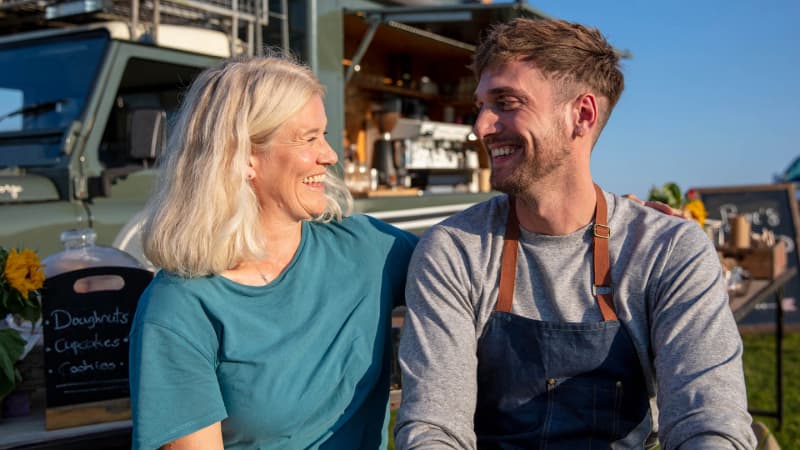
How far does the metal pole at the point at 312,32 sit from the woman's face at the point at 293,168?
2.59m

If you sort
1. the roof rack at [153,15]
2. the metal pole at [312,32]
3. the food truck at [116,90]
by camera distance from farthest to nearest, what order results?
1. the metal pole at [312,32]
2. the roof rack at [153,15]
3. the food truck at [116,90]

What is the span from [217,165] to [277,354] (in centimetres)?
45

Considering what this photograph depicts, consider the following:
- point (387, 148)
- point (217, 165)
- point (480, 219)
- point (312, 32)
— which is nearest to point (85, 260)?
point (217, 165)

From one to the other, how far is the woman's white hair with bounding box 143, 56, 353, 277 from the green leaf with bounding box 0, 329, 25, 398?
0.35 m

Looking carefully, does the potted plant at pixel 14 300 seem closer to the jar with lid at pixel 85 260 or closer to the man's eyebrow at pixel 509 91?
the jar with lid at pixel 85 260

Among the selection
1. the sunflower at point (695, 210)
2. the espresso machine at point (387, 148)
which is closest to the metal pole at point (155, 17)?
the sunflower at point (695, 210)

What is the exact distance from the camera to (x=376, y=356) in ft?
6.35

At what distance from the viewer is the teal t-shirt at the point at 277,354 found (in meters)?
1.59

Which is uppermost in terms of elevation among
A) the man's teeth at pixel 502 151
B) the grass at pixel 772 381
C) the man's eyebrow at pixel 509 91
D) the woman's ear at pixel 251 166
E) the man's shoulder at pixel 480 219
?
the man's eyebrow at pixel 509 91

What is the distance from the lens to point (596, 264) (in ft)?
6.12

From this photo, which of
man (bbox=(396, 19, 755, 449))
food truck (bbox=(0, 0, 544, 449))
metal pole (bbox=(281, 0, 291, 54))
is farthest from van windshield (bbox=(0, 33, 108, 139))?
man (bbox=(396, 19, 755, 449))

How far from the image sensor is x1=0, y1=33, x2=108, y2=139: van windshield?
3.58 metres

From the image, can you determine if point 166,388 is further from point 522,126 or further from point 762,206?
point 762,206

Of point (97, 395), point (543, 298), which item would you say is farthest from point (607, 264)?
point (97, 395)
